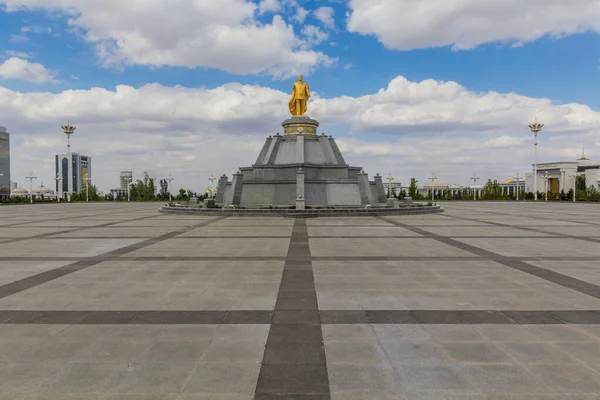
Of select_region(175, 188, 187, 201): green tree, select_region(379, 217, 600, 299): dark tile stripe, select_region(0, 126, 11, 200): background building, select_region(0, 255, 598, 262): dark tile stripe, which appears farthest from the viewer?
select_region(0, 126, 11, 200): background building

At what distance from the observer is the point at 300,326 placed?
486 cm

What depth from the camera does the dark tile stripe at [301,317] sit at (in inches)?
197

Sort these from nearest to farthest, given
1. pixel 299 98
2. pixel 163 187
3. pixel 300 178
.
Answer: pixel 300 178 < pixel 299 98 < pixel 163 187

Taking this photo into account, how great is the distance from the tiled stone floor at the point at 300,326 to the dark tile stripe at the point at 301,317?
3 centimetres

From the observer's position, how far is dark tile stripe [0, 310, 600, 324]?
5000mm

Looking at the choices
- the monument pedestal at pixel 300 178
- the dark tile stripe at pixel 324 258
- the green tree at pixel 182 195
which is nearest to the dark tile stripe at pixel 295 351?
the dark tile stripe at pixel 324 258

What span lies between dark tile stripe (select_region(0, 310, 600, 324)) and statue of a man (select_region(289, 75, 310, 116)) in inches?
1182

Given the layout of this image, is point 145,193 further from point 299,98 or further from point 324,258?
point 324,258

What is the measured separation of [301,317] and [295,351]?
1058 mm

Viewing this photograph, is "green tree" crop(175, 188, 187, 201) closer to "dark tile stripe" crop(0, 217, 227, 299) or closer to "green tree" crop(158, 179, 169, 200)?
"green tree" crop(158, 179, 169, 200)

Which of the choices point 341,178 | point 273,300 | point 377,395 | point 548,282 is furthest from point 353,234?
point 341,178

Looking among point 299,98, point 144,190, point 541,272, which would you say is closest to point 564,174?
point 299,98

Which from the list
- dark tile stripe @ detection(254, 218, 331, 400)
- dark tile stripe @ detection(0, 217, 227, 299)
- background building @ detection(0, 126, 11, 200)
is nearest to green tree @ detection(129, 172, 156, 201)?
dark tile stripe @ detection(0, 217, 227, 299)

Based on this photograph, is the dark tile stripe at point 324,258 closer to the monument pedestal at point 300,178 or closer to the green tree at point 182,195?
the monument pedestal at point 300,178
